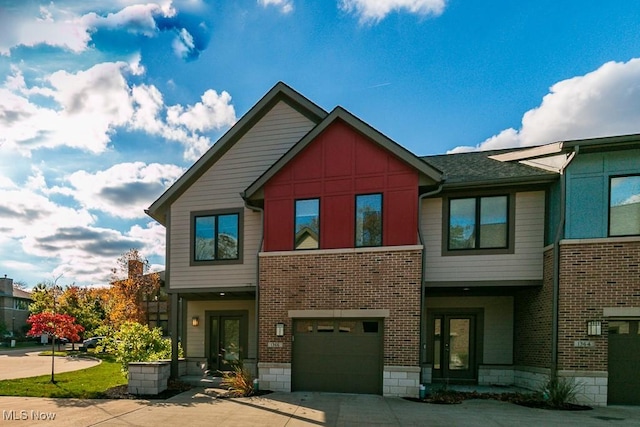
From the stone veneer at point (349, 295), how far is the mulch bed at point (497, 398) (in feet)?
2.08

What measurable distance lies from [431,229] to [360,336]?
3.97 m

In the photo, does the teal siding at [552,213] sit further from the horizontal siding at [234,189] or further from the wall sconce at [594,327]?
the horizontal siding at [234,189]

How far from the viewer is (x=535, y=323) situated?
10.2 meters

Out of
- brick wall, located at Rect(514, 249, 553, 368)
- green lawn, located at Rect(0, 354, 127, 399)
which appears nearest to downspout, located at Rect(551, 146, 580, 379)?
brick wall, located at Rect(514, 249, 553, 368)

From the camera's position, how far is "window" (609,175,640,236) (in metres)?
9.07

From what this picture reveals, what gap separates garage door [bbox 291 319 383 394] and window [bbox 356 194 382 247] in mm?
2402

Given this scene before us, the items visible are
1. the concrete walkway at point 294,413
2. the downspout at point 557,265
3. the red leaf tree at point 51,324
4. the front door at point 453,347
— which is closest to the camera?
the concrete walkway at point 294,413

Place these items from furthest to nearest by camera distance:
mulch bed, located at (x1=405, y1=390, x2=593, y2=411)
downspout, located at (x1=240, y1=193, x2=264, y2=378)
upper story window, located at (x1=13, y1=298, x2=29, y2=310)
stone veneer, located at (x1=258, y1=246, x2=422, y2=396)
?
upper story window, located at (x1=13, y1=298, x2=29, y2=310) → downspout, located at (x1=240, y1=193, x2=264, y2=378) → stone veneer, located at (x1=258, y1=246, x2=422, y2=396) → mulch bed, located at (x1=405, y1=390, x2=593, y2=411)

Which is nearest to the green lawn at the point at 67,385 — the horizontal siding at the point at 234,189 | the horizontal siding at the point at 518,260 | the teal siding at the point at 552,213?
the horizontal siding at the point at 234,189

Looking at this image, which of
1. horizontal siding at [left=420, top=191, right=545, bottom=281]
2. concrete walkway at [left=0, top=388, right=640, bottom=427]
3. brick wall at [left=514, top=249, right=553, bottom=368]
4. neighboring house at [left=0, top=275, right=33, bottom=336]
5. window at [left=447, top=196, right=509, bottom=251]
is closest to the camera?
concrete walkway at [left=0, top=388, right=640, bottom=427]

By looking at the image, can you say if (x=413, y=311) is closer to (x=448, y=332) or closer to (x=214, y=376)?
(x=448, y=332)

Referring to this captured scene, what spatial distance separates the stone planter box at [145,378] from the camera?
Result: 9969 millimetres

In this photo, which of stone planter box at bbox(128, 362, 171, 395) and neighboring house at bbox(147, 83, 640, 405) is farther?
stone planter box at bbox(128, 362, 171, 395)

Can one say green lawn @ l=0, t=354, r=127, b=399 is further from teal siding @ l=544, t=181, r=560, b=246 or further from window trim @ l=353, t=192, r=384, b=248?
teal siding @ l=544, t=181, r=560, b=246
